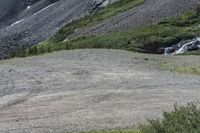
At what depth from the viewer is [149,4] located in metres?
109

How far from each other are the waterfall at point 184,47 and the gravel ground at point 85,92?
19.3 meters

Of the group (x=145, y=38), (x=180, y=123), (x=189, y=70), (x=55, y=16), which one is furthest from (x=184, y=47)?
(x=55, y=16)

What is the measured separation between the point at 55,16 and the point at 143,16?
37.4 m

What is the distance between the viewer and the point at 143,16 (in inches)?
3890

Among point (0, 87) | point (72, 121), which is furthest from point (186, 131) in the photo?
point (0, 87)

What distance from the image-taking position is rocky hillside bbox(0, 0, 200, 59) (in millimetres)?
99250

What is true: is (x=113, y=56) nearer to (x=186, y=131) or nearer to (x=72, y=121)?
(x=72, y=121)

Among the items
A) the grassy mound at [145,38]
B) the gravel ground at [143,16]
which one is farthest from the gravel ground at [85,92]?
the gravel ground at [143,16]

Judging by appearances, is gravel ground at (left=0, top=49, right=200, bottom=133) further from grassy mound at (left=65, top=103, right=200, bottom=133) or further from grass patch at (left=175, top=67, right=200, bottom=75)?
grassy mound at (left=65, top=103, right=200, bottom=133)

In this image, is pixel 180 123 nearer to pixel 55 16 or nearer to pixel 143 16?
pixel 143 16

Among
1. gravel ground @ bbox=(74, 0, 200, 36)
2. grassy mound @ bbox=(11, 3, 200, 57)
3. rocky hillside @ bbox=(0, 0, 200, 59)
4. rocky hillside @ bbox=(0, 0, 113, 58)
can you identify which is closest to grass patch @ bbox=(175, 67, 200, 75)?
grassy mound @ bbox=(11, 3, 200, 57)

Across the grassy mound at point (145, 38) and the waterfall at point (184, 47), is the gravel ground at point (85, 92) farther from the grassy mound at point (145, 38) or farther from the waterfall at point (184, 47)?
the grassy mound at point (145, 38)

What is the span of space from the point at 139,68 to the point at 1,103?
17015mm

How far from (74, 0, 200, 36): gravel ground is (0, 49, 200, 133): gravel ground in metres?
44.3
